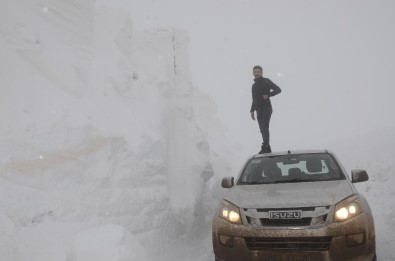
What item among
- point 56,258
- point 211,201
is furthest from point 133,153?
point 211,201

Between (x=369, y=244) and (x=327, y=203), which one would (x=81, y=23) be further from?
(x=369, y=244)

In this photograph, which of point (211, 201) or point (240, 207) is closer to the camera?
point (240, 207)

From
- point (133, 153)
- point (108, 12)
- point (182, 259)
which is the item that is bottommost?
point (182, 259)

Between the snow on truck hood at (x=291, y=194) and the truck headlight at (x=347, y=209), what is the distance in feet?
0.22

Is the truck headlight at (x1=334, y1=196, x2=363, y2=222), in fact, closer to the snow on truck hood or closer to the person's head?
the snow on truck hood

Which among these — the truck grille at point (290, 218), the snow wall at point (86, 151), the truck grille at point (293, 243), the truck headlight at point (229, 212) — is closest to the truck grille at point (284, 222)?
the truck grille at point (290, 218)

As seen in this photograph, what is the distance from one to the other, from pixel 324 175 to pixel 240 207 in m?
1.61

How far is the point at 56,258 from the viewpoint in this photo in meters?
4.83

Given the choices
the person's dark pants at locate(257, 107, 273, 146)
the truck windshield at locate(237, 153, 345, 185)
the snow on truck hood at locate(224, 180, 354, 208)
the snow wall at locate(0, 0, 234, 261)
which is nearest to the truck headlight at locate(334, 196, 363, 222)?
the snow on truck hood at locate(224, 180, 354, 208)

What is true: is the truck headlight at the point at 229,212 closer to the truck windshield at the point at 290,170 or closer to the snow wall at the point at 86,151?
the truck windshield at the point at 290,170

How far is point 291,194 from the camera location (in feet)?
14.6

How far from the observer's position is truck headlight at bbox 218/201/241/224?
14.0ft

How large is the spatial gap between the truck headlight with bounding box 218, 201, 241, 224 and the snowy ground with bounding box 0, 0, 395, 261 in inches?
61.0

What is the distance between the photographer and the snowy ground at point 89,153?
5.19 metres
